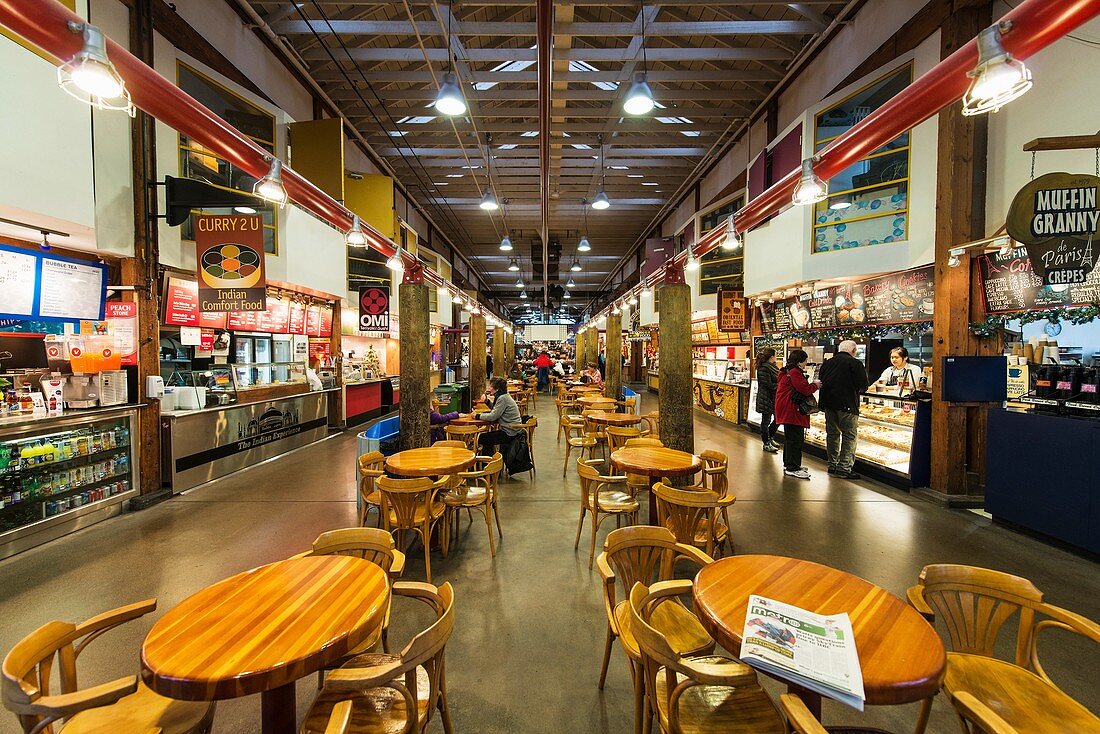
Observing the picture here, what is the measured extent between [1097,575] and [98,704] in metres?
6.48

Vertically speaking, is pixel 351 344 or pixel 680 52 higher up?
pixel 680 52

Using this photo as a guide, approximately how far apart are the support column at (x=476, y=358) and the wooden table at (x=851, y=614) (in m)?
10.8

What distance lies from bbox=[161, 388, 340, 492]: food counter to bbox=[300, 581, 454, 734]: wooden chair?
5466 mm

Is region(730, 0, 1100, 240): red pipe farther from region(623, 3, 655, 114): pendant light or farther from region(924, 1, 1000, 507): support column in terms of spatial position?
region(623, 3, 655, 114): pendant light

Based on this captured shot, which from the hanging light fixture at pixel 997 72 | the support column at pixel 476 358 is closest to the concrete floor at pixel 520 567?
the hanging light fixture at pixel 997 72

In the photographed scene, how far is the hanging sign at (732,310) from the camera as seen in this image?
1014cm

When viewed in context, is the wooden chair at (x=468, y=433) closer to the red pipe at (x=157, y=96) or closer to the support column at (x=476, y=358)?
the red pipe at (x=157, y=96)

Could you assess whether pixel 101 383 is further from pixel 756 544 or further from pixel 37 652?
pixel 756 544

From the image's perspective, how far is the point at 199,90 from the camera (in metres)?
6.21

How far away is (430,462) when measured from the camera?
420 centimetres

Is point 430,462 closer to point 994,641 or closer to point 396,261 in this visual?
point 396,261

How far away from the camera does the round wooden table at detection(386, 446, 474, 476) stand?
3934mm

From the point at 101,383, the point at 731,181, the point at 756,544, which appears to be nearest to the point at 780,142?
the point at 731,181

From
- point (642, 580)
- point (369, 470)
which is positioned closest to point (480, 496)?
point (369, 470)
